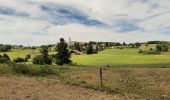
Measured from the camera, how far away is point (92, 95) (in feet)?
49.9

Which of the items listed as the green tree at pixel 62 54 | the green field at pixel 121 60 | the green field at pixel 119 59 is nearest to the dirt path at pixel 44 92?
the green field at pixel 119 59

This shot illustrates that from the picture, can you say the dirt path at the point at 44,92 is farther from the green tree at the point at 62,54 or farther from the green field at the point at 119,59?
the green tree at the point at 62,54

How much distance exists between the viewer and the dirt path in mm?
14107

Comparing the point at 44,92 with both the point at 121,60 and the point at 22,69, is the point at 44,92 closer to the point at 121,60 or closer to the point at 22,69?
the point at 22,69

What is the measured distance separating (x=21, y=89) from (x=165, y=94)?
25.2ft

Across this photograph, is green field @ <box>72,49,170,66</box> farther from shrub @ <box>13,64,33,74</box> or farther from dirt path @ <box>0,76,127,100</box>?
dirt path @ <box>0,76,127,100</box>

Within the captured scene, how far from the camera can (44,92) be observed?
49.7 feet

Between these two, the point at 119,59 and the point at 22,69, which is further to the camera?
the point at 119,59

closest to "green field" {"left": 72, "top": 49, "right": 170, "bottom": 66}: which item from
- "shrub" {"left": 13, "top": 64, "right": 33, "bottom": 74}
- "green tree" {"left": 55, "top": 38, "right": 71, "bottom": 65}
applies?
"green tree" {"left": 55, "top": 38, "right": 71, "bottom": 65}

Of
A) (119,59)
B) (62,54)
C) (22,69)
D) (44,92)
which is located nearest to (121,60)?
(119,59)

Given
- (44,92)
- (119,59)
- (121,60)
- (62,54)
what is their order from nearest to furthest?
(44,92) < (62,54) < (121,60) < (119,59)

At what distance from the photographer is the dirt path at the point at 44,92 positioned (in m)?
14.1

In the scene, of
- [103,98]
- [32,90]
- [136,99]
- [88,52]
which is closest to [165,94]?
[136,99]

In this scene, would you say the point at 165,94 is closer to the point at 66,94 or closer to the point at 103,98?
the point at 103,98
